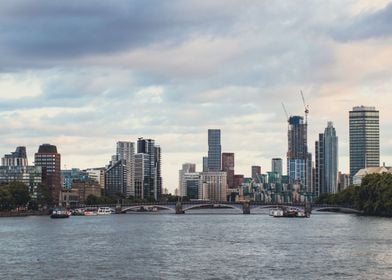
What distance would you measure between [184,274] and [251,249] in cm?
2834

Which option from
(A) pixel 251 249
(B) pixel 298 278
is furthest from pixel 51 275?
(A) pixel 251 249

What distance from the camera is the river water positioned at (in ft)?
272

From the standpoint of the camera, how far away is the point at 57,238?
134 meters

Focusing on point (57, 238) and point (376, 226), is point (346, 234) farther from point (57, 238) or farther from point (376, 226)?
point (57, 238)

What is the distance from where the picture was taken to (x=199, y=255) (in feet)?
332

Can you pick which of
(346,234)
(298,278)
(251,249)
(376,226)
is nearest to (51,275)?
(298,278)

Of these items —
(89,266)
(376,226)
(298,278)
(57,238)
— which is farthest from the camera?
(376,226)

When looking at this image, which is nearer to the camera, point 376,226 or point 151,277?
point 151,277

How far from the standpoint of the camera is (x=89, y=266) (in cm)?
8919

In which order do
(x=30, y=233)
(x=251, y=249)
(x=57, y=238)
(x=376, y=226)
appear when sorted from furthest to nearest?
(x=376, y=226)
(x=30, y=233)
(x=57, y=238)
(x=251, y=249)

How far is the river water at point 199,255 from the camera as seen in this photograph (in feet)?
272

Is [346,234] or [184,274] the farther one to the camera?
[346,234]

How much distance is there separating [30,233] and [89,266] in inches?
2407

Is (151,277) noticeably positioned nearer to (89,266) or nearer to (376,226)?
(89,266)
